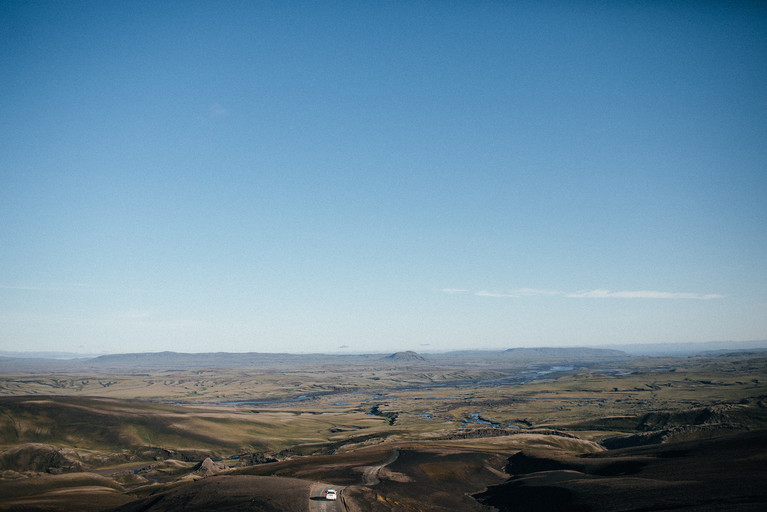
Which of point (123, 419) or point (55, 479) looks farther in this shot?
point (123, 419)

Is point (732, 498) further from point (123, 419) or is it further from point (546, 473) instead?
point (123, 419)

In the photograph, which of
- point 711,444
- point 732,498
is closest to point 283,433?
point 711,444

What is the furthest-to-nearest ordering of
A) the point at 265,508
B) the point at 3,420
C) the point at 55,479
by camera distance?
1. the point at 3,420
2. the point at 55,479
3. the point at 265,508

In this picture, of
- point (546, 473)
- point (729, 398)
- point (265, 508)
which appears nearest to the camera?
point (265, 508)

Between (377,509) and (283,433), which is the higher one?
(377,509)

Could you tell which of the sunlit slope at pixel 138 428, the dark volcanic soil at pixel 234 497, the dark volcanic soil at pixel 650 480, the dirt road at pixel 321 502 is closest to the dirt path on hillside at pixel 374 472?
the dirt road at pixel 321 502

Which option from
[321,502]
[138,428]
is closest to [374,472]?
[321,502]
